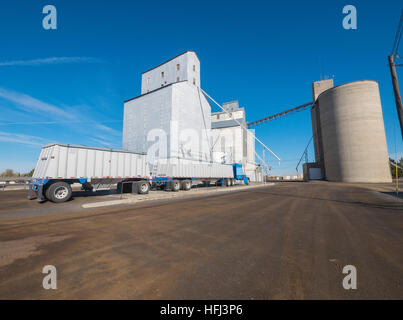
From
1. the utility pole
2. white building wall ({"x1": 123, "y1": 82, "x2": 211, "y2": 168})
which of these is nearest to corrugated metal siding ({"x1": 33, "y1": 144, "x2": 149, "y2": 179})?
white building wall ({"x1": 123, "y1": 82, "x2": 211, "y2": 168})

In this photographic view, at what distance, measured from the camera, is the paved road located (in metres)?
2.46

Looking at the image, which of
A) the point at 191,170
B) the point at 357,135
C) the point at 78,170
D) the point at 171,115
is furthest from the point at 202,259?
the point at 357,135

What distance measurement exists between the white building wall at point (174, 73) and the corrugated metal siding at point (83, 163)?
18855 millimetres

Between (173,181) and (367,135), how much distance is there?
46.2 meters

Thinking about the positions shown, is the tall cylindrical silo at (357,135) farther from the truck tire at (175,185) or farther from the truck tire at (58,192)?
the truck tire at (58,192)

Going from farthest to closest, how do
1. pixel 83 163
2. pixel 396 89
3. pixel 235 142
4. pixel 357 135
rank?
pixel 235 142 < pixel 357 135 < pixel 83 163 < pixel 396 89

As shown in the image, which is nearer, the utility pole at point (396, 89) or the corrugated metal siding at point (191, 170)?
the utility pole at point (396, 89)

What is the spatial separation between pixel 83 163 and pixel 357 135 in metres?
52.5

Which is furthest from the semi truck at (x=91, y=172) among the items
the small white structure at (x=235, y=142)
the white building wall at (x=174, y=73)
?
the small white structure at (x=235, y=142)

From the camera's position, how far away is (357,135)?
4150 cm

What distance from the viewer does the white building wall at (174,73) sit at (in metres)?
28.8

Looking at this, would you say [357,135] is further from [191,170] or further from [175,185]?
[175,185]
